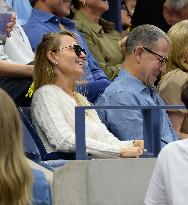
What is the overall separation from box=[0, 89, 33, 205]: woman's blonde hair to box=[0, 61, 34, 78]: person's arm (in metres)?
2.92

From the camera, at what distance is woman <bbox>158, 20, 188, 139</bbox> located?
27.1ft

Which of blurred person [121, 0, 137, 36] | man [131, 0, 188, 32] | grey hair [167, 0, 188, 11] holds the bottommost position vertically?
blurred person [121, 0, 137, 36]

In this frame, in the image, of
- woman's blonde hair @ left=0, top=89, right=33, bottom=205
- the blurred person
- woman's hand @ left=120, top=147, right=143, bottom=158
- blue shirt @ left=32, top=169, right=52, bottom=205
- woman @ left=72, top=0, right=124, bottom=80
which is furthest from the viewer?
the blurred person

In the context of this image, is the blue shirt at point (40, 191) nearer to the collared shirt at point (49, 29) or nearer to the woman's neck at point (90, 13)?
the collared shirt at point (49, 29)

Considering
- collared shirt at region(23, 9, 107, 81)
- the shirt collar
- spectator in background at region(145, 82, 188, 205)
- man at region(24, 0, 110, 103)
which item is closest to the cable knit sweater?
man at region(24, 0, 110, 103)

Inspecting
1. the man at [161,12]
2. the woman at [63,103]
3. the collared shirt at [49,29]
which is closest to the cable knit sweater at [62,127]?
the woman at [63,103]

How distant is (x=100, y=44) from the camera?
946 centimetres

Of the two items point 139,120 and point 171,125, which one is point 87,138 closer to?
point 139,120

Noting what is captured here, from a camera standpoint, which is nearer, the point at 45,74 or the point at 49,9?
the point at 45,74

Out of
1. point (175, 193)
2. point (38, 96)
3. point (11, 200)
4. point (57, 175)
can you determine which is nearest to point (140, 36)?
point (38, 96)

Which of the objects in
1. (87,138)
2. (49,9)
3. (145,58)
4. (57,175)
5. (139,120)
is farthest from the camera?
(49,9)

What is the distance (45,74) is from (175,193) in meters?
2.72

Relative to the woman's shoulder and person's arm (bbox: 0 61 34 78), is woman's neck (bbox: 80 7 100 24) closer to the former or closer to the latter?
person's arm (bbox: 0 61 34 78)

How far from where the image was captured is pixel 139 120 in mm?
7586
